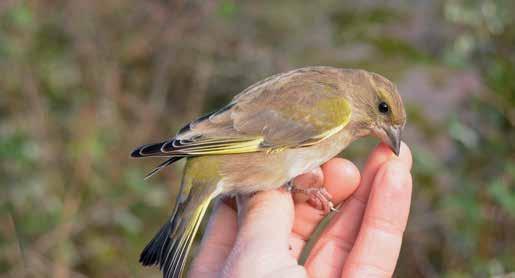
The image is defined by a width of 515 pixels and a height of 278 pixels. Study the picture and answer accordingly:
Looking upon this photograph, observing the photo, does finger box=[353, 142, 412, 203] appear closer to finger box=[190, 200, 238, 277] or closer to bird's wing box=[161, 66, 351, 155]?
bird's wing box=[161, 66, 351, 155]

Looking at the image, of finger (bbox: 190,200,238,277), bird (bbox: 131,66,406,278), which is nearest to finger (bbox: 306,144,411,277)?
bird (bbox: 131,66,406,278)

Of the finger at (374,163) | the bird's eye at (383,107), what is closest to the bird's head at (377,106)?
the bird's eye at (383,107)

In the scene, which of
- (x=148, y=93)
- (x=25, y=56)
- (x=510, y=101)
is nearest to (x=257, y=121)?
(x=510, y=101)

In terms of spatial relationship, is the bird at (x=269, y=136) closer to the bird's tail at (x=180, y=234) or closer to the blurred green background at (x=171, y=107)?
the bird's tail at (x=180, y=234)

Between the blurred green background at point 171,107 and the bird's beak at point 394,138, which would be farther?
the blurred green background at point 171,107

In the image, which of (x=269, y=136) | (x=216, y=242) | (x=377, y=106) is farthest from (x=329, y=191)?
(x=216, y=242)

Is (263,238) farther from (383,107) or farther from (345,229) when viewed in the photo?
(383,107)

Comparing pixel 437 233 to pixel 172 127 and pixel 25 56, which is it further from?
pixel 25 56
